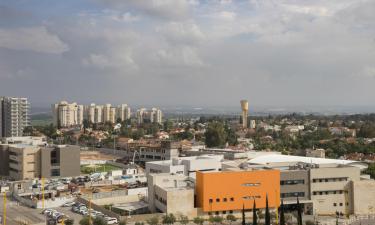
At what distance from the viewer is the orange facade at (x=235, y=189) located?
23.1m

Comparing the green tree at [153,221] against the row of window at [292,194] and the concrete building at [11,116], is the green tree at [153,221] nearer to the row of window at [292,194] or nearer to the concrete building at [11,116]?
the row of window at [292,194]

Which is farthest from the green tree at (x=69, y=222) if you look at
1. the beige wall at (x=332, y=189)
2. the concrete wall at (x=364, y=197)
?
the concrete wall at (x=364, y=197)

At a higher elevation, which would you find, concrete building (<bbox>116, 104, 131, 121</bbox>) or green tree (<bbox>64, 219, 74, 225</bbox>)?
concrete building (<bbox>116, 104, 131, 121</bbox>)

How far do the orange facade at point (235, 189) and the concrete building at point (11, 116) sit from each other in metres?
45.9

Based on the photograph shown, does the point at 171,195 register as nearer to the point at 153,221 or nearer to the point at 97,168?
the point at 153,221

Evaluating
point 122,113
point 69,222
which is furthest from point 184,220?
point 122,113

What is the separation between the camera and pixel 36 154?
116ft

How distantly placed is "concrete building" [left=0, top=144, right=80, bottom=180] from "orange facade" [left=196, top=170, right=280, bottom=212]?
49.6 ft

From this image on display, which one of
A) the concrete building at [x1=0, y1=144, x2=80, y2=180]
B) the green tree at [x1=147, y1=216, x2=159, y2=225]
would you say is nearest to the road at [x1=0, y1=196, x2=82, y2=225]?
the green tree at [x1=147, y1=216, x2=159, y2=225]

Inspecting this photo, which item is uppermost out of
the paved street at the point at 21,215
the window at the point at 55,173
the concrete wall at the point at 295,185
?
the concrete wall at the point at 295,185

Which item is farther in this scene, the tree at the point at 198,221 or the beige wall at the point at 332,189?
the beige wall at the point at 332,189

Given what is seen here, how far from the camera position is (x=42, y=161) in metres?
35.1

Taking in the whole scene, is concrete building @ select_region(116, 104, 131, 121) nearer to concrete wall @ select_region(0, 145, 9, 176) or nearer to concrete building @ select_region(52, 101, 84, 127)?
concrete building @ select_region(52, 101, 84, 127)

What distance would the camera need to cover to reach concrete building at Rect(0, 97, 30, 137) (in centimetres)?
6378
